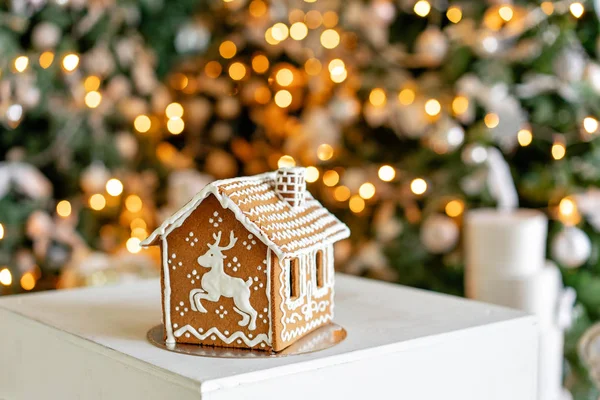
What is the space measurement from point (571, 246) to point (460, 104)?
1.14 ft

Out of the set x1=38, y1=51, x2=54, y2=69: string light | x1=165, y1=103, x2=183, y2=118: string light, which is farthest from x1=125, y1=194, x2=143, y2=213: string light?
x1=38, y1=51, x2=54, y2=69: string light

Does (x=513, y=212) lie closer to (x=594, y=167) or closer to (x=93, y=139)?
(x=594, y=167)

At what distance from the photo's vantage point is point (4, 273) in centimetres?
164

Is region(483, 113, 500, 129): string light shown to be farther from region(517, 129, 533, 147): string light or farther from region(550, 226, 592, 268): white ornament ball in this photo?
region(550, 226, 592, 268): white ornament ball

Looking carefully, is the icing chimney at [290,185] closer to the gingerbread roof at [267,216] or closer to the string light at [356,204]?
the gingerbread roof at [267,216]

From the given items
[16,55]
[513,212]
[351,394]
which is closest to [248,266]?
[351,394]

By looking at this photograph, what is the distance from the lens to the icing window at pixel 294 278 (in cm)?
80

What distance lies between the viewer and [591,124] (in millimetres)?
1432

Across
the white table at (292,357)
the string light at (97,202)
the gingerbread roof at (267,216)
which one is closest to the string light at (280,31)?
the string light at (97,202)

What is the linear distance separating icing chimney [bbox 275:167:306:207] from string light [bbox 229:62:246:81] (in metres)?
1.19

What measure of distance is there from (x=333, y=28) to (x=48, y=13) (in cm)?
60

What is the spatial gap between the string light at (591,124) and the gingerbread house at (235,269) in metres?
0.79

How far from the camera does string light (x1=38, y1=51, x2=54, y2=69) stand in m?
1.65

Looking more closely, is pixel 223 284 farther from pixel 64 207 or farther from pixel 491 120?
pixel 64 207
